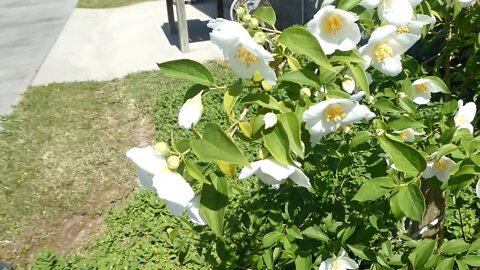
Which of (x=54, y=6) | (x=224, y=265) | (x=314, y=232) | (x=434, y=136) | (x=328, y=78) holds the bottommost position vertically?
(x=54, y=6)

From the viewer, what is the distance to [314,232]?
138cm

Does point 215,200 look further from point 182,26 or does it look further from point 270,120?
point 182,26

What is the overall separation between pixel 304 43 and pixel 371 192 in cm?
37

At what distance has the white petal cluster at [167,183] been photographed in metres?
0.81

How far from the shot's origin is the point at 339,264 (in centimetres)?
136

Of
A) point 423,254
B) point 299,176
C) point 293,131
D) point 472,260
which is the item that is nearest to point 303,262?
point 423,254

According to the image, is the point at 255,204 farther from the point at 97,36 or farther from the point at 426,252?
the point at 97,36

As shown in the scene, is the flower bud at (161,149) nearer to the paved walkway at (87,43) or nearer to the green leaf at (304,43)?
the green leaf at (304,43)

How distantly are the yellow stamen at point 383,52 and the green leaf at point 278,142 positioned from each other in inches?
10.7

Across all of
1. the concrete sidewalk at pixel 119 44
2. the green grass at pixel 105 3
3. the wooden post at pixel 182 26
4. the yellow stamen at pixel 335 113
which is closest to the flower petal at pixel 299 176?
the yellow stamen at pixel 335 113

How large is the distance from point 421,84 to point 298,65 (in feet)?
1.80

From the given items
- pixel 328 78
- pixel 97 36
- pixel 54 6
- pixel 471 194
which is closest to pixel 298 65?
pixel 328 78

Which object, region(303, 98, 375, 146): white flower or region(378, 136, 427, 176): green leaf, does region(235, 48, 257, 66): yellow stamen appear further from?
region(378, 136, 427, 176): green leaf

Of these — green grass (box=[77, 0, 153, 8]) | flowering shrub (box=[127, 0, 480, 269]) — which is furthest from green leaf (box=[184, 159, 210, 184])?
green grass (box=[77, 0, 153, 8])
